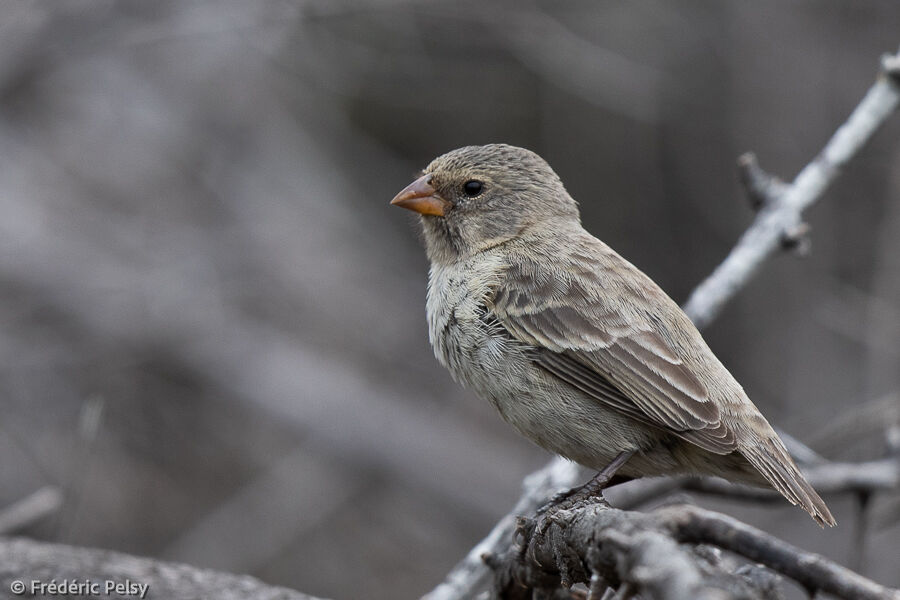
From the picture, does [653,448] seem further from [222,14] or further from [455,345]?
[222,14]

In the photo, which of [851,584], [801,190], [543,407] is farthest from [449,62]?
[851,584]

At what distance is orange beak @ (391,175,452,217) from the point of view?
509cm

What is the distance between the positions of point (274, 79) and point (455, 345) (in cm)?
647

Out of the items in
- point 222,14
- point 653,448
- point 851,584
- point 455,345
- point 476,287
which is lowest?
point 851,584

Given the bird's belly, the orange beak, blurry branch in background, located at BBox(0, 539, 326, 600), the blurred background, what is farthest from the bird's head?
the blurred background

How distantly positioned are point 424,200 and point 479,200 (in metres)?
0.27

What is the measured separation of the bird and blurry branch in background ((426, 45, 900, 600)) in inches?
10.6

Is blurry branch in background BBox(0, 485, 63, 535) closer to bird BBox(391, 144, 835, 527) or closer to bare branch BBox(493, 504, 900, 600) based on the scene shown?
bird BBox(391, 144, 835, 527)

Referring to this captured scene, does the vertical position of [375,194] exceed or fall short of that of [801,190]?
it exceeds it

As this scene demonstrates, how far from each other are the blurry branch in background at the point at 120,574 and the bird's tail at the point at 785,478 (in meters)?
1.75

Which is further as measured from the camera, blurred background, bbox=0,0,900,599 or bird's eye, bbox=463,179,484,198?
blurred background, bbox=0,0,900,599

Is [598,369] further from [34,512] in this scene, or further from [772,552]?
[34,512]

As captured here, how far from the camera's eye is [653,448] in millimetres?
4145

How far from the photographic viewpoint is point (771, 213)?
4.97m
